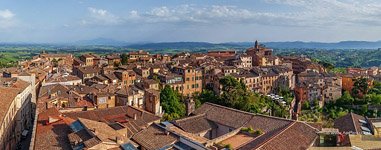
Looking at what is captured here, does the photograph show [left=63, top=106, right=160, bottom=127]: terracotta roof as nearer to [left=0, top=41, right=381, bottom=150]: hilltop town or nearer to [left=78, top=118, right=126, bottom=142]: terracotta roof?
[left=0, top=41, right=381, bottom=150]: hilltop town

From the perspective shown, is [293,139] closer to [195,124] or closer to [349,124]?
[195,124]

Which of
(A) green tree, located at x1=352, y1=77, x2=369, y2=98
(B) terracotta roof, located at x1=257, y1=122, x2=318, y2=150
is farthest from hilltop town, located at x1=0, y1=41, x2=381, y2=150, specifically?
(A) green tree, located at x1=352, y1=77, x2=369, y2=98

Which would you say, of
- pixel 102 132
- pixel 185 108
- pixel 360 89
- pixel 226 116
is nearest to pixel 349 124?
pixel 226 116

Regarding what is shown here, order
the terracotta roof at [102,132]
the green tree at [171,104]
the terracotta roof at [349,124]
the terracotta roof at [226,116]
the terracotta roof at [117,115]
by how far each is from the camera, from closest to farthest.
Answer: the terracotta roof at [102,132], the terracotta roof at [226,116], the terracotta roof at [117,115], the terracotta roof at [349,124], the green tree at [171,104]

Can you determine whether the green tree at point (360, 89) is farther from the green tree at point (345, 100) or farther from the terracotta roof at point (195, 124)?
the terracotta roof at point (195, 124)

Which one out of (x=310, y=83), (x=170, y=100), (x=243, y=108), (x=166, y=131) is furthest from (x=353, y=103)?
(x=166, y=131)

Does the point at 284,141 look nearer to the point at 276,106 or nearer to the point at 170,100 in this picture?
the point at 170,100

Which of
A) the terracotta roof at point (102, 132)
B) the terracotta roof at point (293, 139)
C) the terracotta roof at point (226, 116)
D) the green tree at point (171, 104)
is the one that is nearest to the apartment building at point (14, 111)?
the terracotta roof at point (102, 132)
